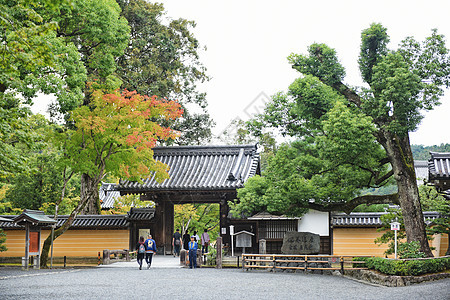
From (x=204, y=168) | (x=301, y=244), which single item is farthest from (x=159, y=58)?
(x=301, y=244)

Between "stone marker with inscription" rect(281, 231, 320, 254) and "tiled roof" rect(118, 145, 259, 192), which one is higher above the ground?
"tiled roof" rect(118, 145, 259, 192)

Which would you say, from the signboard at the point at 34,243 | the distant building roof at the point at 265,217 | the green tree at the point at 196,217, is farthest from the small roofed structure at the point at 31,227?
the green tree at the point at 196,217

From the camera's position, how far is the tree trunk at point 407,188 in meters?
15.8

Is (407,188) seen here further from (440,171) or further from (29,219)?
(29,219)

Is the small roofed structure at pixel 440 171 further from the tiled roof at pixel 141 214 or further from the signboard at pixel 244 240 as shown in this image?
the tiled roof at pixel 141 214

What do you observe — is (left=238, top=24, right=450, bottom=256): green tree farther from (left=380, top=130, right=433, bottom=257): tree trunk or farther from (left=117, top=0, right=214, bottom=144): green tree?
(left=117, top=0, right=214, bottom=144): green tree

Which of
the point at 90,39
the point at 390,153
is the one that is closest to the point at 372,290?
the point at 390,153

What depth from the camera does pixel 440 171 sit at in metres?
17.0

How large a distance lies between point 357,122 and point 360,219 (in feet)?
36.0

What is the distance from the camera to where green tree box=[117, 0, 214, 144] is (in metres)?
32.1

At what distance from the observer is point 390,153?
53.0 feet

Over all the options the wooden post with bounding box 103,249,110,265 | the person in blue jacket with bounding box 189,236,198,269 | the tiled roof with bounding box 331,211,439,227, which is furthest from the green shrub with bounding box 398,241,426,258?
the wooden post with bounding box 103,249,110,265

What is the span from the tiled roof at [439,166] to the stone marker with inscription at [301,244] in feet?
19.3

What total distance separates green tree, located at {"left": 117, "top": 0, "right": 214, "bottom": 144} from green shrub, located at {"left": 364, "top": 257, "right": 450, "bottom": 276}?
21120 millimetres
